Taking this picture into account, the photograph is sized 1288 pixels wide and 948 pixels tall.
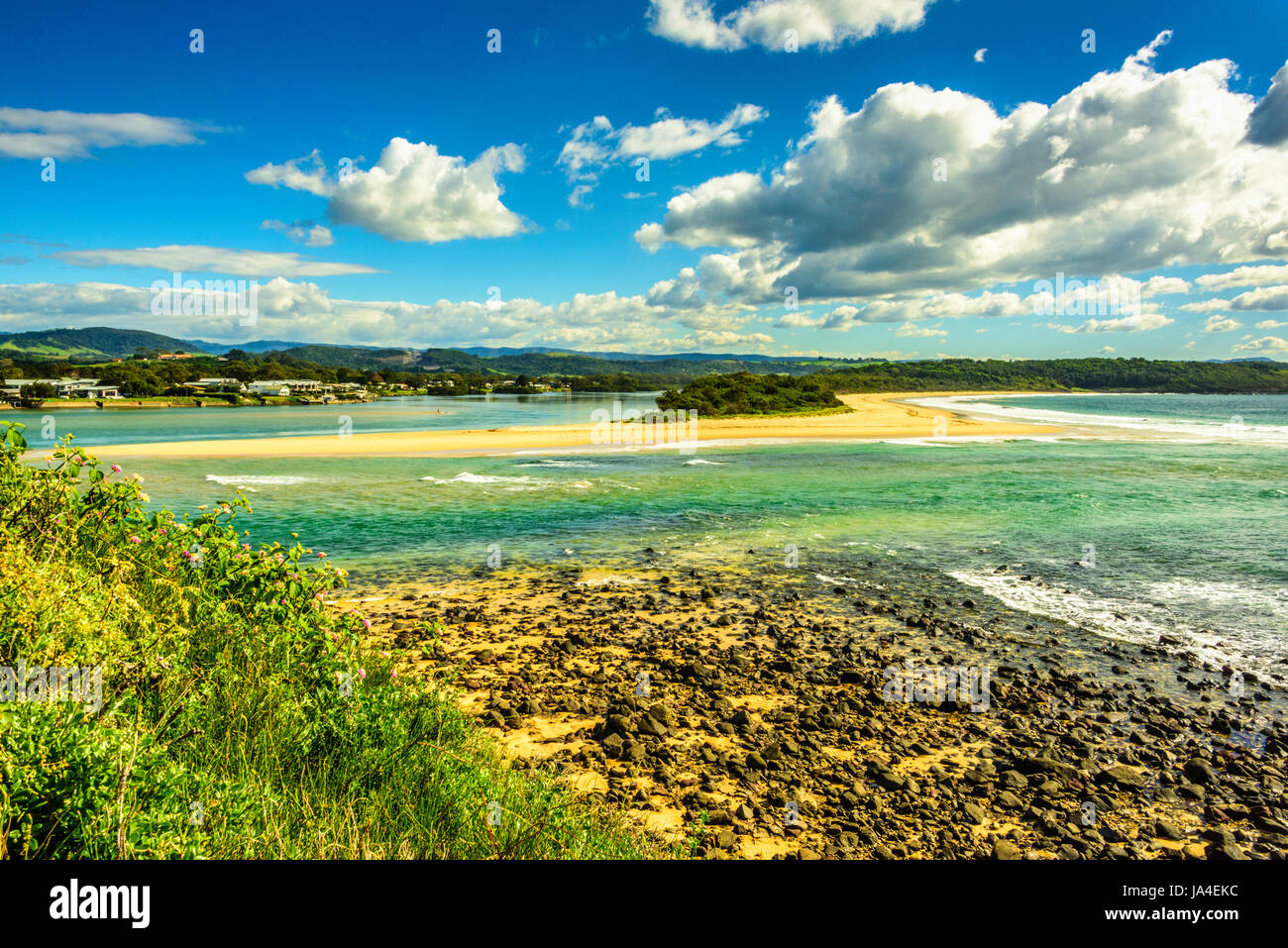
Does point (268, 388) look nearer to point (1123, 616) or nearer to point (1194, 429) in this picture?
point (1194, 429)

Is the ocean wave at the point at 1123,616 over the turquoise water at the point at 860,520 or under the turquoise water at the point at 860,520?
under

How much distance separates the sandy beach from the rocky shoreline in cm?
3225

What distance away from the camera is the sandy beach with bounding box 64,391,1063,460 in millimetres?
41625

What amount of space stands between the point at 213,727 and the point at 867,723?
23.2 ft

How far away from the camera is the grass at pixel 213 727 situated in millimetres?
3357

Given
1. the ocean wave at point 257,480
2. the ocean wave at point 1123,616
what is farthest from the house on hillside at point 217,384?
the ocean wave at point 1123,616

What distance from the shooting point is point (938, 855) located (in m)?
5.94

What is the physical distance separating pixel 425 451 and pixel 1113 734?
A: 3944cm

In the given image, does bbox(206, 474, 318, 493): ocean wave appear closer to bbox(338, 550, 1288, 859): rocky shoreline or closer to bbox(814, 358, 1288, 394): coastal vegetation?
bbox(338, 550, 1288, 859): rocky shoreline

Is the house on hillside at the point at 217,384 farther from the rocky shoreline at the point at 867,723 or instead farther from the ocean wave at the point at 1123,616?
the ocean wave at the point at 1123,616

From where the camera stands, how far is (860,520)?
21.7 m

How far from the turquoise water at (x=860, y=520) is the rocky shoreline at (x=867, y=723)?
7.48ft

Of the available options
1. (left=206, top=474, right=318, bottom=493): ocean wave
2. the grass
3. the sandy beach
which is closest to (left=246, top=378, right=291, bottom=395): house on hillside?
the sandy beach
